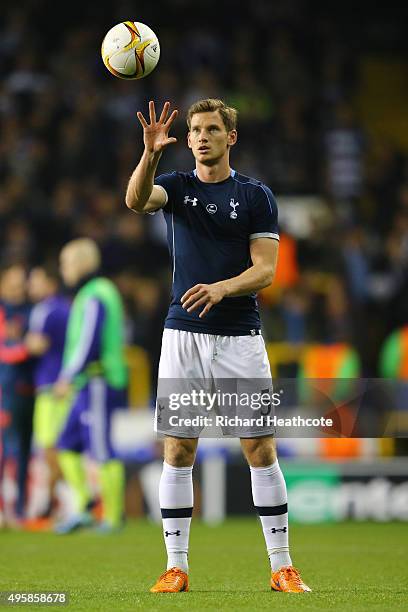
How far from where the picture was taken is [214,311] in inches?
250

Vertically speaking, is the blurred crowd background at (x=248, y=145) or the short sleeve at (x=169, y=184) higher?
the blurred crowd background at (x=248, y=145)

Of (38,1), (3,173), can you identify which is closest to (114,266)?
(3,173)

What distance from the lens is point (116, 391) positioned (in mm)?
10680

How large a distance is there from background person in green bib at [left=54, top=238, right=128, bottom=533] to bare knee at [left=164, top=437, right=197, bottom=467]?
13.8 ft

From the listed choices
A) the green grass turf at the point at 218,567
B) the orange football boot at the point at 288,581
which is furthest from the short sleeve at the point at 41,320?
the orange football boot at the point at 288,581

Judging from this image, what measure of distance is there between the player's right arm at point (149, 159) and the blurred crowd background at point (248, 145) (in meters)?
7.53

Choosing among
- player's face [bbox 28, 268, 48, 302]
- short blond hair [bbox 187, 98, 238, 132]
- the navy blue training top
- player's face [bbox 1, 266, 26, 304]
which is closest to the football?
short blond hair [bbox 187, 98, 238, 132]

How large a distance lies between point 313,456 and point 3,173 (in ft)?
19.6

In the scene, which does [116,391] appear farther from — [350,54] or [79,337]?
[350,54]

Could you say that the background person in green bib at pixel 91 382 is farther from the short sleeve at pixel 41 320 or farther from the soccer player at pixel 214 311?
the soccer player at pixel 214 311

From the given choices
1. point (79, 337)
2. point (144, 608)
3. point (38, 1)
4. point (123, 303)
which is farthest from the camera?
point (38, 1)

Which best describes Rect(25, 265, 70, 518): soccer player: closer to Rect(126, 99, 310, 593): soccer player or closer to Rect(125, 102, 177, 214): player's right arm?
Rect(126, 99, 310, 593): soccer player

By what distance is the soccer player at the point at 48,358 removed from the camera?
36.1ft

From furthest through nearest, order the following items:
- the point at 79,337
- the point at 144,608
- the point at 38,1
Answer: the point at 38,1 → the point at 79,337 → the point at 144,608
